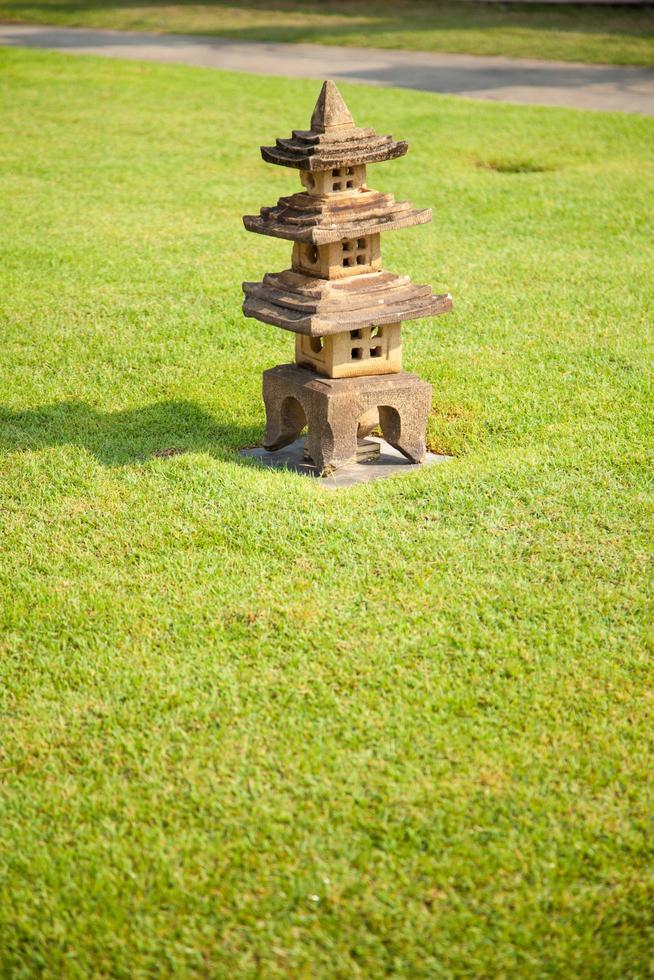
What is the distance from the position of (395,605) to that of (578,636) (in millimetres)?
667

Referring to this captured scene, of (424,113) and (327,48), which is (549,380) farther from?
(327,48)

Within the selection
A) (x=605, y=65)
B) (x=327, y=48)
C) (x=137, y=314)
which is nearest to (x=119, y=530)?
(x=137, y=314)

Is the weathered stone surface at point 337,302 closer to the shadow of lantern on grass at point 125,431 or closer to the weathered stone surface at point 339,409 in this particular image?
the weathered stone surface at point 339,409

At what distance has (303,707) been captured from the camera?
11.8 feet

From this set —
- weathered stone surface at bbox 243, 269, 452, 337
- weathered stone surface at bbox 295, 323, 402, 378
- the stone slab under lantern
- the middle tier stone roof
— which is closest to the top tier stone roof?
the middle tier stone roof

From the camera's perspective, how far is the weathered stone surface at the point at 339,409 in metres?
5.00

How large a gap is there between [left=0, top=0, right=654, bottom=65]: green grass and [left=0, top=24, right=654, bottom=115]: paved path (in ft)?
2.34

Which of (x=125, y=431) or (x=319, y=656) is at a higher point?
(x=125, y=431)

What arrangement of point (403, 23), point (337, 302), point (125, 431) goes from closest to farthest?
point (337, 302) → point (125, 431) → point (403, 23)

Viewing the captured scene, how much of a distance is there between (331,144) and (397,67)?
12.7m

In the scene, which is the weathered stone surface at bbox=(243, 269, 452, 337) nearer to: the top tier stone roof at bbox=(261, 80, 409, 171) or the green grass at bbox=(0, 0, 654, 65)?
the top tier stone roof at bbox=(261, 80, 409, 171)

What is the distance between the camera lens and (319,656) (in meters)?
3.84

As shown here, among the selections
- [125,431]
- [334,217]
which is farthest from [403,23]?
[334,217]

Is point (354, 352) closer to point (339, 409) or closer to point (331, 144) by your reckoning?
point (339, 409)
